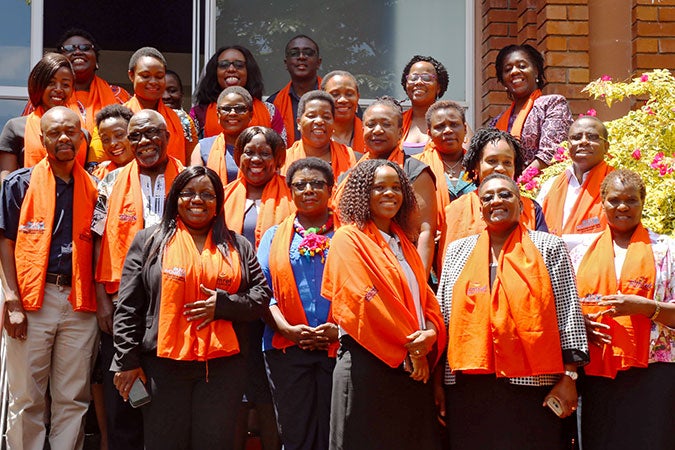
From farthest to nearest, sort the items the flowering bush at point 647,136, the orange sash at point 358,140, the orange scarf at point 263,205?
1. the orange sash at point 358,140
2. the flowering bush at point 647,136
3. the orange scarf at point 263,205

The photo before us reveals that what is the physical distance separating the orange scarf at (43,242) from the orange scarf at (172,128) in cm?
101

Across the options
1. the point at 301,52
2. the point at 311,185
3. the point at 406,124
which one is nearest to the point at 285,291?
the point at 311,185

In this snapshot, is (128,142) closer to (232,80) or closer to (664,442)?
(232,80)

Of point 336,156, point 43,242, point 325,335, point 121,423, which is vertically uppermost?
point 336,156

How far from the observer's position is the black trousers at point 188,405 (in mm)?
5117

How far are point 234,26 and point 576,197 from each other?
169 inches

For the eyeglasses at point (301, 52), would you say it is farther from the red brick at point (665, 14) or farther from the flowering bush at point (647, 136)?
the red brick at point (665, 14)

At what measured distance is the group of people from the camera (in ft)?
16.1

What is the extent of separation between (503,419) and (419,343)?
0.56 metres

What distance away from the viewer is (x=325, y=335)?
533 cm

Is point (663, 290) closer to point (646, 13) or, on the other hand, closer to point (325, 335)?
point (325, 335)

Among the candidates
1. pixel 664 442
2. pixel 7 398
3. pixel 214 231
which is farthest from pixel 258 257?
pixel 664 442

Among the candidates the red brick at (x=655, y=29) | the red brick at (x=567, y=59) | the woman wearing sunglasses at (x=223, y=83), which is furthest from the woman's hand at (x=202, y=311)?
the red brick at (x=655, y=29)

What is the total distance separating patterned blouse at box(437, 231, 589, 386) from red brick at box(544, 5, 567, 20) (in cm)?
383
